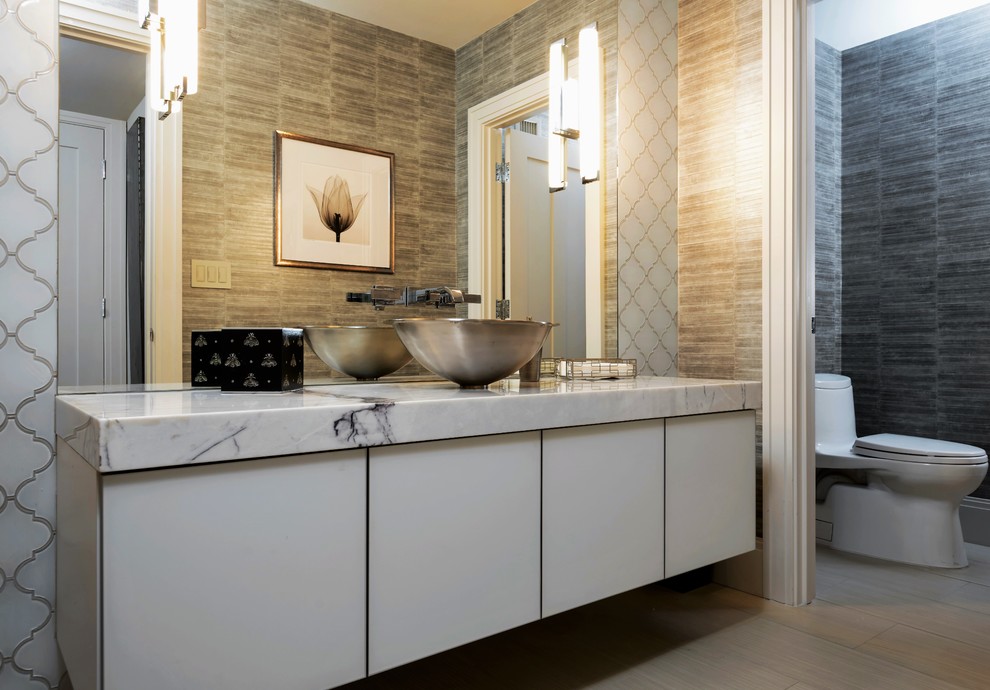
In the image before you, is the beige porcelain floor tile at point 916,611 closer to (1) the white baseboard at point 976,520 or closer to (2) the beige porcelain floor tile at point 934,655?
(2) the beige porcelain floor tile at point 934,655

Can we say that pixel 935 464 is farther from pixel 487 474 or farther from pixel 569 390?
pixel 487 474

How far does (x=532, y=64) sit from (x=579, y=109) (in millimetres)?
215

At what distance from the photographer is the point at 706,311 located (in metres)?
2.25

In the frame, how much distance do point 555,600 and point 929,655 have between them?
1064mm

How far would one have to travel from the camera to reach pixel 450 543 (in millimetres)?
1203

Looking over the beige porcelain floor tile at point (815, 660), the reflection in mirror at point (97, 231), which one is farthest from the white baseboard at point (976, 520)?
the reflection in mirror at point (97, 231)

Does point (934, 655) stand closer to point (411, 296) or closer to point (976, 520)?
point (976, 520)

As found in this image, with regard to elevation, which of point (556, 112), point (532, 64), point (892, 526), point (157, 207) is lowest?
point (892, 526)

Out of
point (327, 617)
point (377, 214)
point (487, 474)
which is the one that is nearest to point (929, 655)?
point (487, 474)

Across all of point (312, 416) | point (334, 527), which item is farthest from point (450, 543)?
point (312, 416)

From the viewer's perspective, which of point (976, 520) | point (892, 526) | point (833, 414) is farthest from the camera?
point (833, 414)

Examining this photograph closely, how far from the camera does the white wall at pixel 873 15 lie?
297 cm

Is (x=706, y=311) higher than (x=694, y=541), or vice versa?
(x=706, y=311)

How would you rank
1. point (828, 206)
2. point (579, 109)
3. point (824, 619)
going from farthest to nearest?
1. point (828, 206)
2. point (579, 109)
3. point (824, 619)
